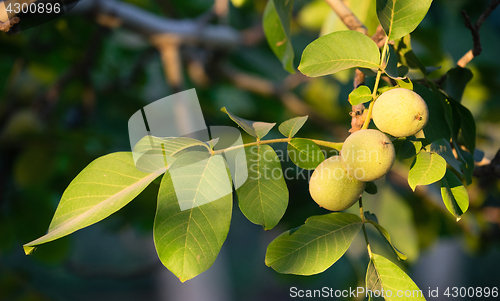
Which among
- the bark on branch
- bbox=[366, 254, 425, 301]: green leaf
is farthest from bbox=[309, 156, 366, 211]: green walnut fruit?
the bark on branch

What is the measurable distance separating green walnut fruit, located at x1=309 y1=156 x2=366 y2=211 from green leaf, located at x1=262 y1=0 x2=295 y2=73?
277 millimetres

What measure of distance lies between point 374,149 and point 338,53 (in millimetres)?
130

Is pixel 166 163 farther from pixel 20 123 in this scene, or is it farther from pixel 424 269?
pixel 424 269

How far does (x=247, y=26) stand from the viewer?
218cm

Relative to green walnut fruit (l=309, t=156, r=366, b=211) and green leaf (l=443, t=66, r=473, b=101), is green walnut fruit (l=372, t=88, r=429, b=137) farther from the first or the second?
green leaf (l=443, t=66, r=473, b=101)

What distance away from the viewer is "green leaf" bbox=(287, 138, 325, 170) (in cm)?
42

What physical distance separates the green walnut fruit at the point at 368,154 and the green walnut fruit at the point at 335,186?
0.02 m

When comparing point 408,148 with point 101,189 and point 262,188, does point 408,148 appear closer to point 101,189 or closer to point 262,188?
point 262,188

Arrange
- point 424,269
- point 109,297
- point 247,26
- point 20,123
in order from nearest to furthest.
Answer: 1. point 20,123
2. point 247,26
3. point 424,269
4. point 109,297

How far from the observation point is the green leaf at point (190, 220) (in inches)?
14.6

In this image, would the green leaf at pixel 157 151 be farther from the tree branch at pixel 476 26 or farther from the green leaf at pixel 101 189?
the tree branch at pixel 476 26

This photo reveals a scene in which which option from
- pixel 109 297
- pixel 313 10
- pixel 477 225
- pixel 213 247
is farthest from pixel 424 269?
pixel 109 297

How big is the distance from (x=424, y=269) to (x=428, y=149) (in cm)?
392

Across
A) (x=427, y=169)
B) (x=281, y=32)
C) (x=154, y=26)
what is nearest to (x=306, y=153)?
(x=427, y=169)
